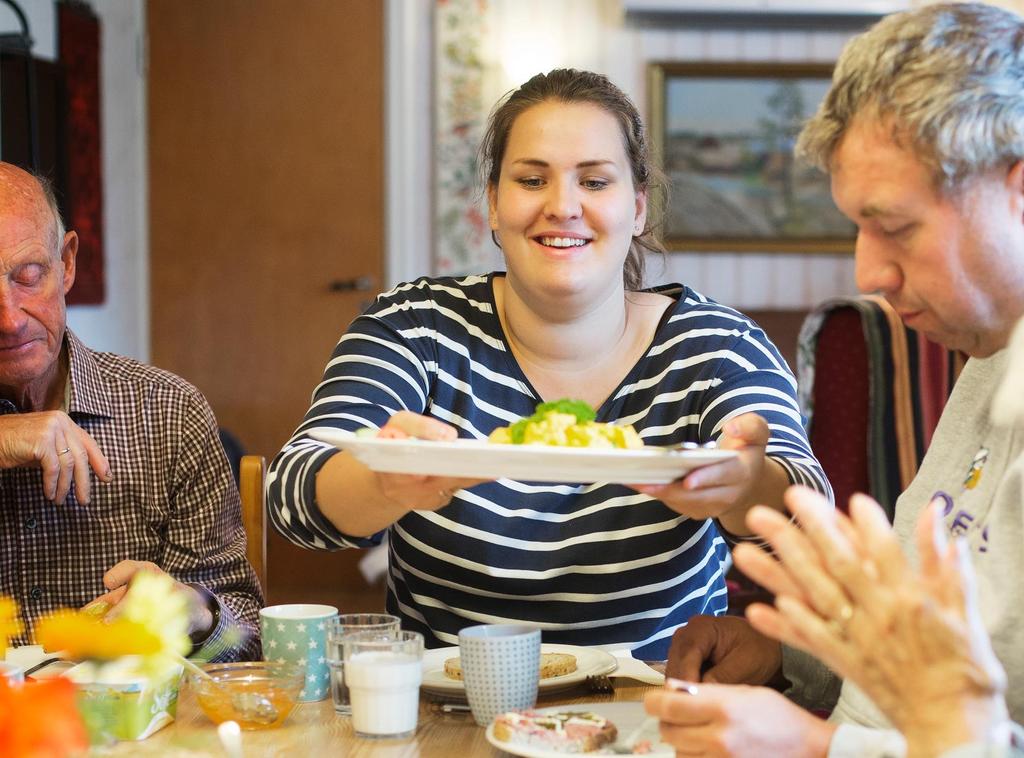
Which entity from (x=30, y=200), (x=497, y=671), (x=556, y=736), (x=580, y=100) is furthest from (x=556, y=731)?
(x=30, y=200)

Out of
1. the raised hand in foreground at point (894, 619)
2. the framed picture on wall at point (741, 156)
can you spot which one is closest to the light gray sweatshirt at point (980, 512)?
the raised hand in foreground at point (894, 619)

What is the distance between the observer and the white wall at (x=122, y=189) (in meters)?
4.96

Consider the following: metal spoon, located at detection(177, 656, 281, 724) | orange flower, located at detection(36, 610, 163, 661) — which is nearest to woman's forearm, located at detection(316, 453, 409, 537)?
metal spoon, located at detection(177, 656, 281, 724)

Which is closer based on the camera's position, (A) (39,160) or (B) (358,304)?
(A) (39,160)

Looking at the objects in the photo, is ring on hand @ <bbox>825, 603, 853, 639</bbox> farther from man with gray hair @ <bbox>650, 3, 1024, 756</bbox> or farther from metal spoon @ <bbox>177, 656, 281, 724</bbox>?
metal spoon @ <bbox>177, 656, 281, 724</bbox>

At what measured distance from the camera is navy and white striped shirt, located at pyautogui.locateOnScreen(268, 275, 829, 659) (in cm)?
169

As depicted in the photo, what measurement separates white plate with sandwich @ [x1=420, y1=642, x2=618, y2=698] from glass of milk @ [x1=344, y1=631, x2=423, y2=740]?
8 centimetres

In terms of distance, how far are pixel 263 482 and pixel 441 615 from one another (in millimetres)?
365

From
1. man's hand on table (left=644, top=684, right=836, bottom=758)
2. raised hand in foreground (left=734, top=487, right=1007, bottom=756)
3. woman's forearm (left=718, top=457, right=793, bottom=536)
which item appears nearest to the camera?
raised hand in foreground (left=734, top=487, right=1007, bottom=756)

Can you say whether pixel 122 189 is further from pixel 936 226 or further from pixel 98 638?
pixel 98 638

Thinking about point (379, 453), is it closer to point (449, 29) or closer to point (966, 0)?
point (966, 0)

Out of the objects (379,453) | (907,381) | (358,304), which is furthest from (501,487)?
(358,304)

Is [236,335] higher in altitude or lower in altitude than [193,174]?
lower

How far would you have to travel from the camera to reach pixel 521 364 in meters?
1.85
